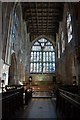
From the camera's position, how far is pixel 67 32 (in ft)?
72.6

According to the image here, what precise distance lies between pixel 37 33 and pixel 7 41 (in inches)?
796

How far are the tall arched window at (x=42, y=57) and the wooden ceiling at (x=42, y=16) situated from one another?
8.07 ft

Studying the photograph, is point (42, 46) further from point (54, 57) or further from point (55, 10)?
point (55, 10)

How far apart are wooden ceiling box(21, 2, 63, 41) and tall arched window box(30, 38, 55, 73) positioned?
246cm

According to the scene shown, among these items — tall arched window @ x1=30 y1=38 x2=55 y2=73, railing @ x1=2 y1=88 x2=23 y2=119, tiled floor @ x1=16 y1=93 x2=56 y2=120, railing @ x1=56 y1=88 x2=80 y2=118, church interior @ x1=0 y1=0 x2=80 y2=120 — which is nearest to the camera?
railing @ x1=56 y1=88 x2=80 y2=118

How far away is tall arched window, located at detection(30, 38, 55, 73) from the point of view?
36.2 m

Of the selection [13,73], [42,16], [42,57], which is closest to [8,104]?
[13,73]

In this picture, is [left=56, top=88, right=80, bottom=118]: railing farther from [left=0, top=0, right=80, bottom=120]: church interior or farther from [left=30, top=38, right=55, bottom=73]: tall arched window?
[left=30, top=38, right=55, bottom=73]: tall arched window

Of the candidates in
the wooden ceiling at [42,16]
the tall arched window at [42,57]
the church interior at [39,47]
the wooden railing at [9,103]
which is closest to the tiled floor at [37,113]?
the wooden railing at [9,103]

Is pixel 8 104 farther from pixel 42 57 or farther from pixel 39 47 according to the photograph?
pixel 39 47

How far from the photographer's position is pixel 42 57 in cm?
3681

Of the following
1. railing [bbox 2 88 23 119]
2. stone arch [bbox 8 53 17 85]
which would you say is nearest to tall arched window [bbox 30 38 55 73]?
stone arch [bbox 8 53 17 85]

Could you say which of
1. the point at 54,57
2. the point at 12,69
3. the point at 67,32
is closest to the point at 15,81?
the point at 12,69

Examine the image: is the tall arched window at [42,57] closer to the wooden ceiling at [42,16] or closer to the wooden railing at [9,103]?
the wooden ceiling at [42,16]
